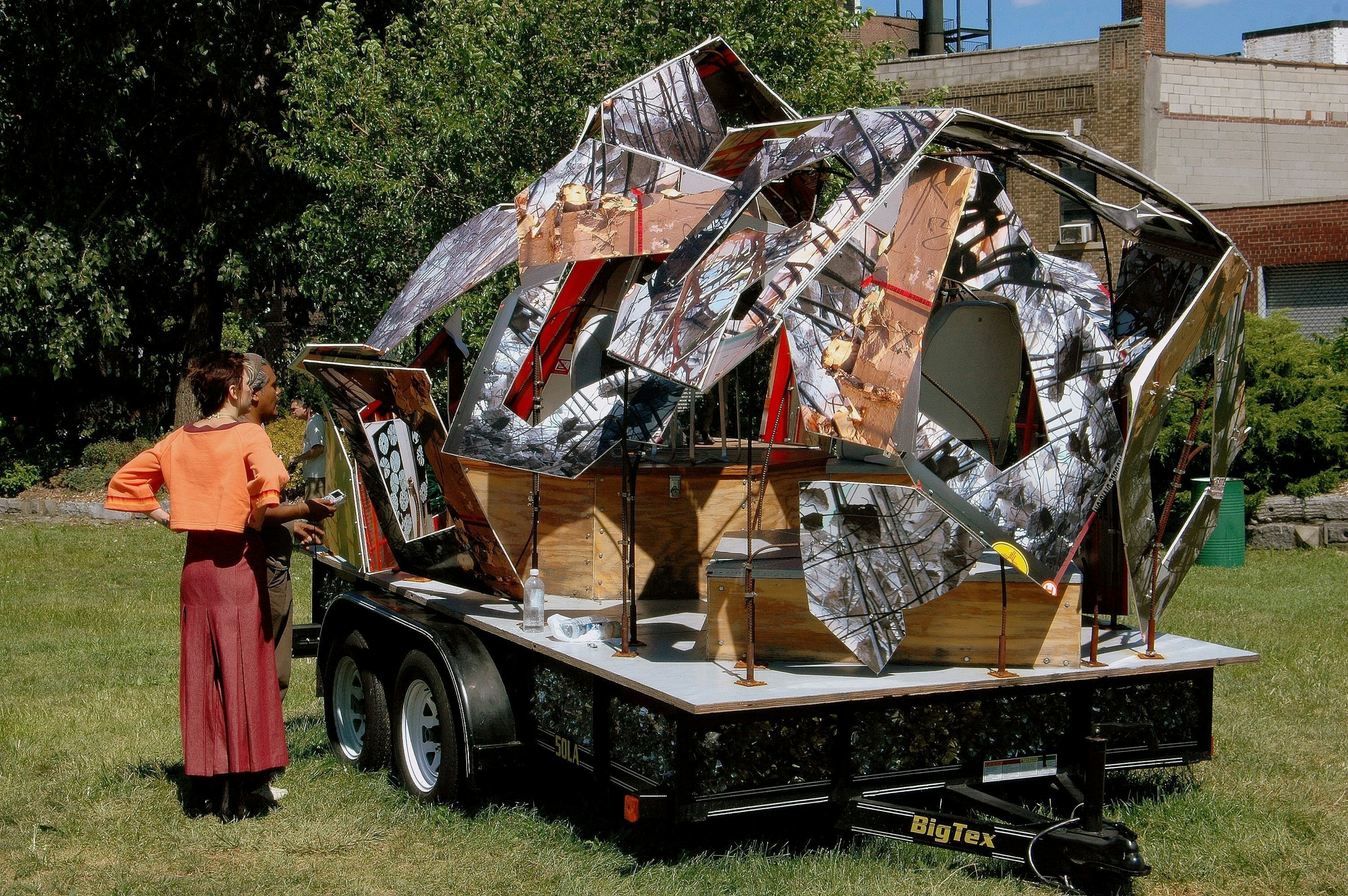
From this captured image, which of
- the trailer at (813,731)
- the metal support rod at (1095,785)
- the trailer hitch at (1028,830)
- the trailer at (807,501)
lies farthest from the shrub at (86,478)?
the metal support rod at (1095,785)

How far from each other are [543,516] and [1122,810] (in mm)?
3064

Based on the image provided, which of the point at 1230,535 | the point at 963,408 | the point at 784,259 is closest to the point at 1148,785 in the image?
the point at 963,408

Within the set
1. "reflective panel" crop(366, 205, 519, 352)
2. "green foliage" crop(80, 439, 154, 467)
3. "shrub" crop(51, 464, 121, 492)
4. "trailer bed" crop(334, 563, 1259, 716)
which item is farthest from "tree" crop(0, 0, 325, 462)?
"trailer bed" crop(334, 563, 1259, 716)

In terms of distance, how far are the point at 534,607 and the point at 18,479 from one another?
679 inches

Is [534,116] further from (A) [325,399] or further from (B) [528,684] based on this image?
(B) [528,684]

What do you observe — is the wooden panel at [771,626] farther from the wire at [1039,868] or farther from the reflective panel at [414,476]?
the reflective panel at [414,476]

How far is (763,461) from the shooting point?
281 inches

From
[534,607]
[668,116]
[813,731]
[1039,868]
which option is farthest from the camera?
[668,116]

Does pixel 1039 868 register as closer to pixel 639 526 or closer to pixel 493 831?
pixel 493 831

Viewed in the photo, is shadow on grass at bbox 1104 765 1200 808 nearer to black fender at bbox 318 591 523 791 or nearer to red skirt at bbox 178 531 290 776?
black fender at bbox 318 591 523 791

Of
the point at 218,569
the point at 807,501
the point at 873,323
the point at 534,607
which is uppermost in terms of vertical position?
the point at 873,323

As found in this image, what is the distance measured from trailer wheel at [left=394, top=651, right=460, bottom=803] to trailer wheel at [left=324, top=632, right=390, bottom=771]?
22 centimetres

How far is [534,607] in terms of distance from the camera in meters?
5.68

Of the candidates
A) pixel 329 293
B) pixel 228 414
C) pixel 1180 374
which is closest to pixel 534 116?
pixel 329 293
